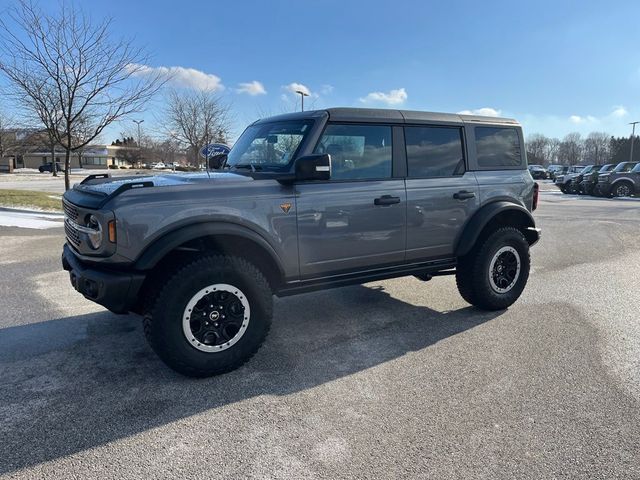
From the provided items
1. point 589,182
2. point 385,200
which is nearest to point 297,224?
point 385,200

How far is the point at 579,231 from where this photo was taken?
11.3 m

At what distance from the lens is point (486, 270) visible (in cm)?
484

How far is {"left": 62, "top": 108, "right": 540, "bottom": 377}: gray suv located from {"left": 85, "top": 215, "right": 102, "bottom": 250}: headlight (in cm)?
1

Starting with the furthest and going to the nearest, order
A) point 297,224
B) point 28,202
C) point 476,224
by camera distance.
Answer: point 28,202, point 476,224, point 297,224

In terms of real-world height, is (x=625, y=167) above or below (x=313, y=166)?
above

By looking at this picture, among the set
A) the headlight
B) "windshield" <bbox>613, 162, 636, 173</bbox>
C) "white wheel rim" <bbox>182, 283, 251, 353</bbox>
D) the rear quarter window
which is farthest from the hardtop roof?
"windshield" <bbox>613, 162, 636, 173</bbox>

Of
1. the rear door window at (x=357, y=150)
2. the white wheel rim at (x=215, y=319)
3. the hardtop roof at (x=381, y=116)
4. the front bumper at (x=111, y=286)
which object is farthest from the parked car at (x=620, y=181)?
the front bumper at (x=111, y=286)

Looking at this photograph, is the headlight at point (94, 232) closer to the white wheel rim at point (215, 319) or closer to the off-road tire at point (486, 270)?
the white wheel rim at point (215, 319)

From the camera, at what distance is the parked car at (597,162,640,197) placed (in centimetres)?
2225

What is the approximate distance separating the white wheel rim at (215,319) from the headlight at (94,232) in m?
0.75

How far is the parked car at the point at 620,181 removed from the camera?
2225 centimetres

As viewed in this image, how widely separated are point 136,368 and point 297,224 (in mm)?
1686

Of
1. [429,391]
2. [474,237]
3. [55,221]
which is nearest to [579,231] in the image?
[474,237]

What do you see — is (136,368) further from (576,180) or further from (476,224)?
(576,180)
